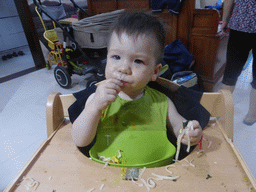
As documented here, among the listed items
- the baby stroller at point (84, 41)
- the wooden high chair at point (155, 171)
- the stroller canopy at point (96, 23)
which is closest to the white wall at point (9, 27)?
the baby stroller at point (84, 41)

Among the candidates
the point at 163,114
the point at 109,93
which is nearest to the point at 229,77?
the point at 163,114

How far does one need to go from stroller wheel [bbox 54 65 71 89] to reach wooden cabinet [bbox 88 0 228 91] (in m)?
1.12

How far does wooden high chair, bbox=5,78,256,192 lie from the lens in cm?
49

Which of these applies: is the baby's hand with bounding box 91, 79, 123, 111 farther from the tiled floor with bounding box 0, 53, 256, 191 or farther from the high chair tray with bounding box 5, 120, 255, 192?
the tiled floor with bounding box 0, 53, 256, 191

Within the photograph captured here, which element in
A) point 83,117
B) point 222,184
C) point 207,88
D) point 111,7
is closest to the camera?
point 222,184

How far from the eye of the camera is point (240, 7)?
1.17 metres

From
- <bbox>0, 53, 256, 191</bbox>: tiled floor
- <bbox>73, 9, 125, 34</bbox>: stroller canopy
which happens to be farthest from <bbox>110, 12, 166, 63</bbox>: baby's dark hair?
<bbox>73, 9, 125, 34</bbox>: stroller canopy

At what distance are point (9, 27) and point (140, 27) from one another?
4052mm

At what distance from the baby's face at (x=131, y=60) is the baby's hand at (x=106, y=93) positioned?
2cm

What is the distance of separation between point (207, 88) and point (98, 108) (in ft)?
5.97

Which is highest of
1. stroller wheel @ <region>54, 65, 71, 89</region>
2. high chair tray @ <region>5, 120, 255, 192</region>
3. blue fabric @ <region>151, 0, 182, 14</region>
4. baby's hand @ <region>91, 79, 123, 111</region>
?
blue fabric @ <region>151, 0, 182, 14</region>

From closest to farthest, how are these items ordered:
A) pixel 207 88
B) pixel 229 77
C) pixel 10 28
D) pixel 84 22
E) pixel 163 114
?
pixel 163 114 < pixel 229 77 < pixel 84 22 < pixel 207 88 < pixel 10 28

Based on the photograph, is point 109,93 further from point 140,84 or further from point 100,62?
point 100,62

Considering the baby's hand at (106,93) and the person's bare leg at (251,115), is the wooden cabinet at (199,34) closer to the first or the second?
the person's bare leg at (251,115)
